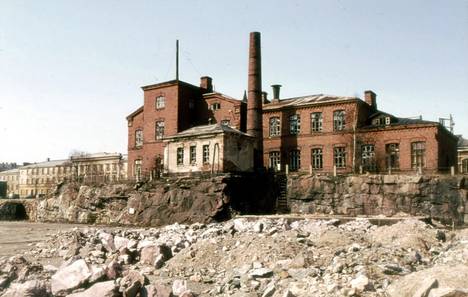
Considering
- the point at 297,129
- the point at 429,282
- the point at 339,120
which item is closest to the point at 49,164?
the point at 297,129

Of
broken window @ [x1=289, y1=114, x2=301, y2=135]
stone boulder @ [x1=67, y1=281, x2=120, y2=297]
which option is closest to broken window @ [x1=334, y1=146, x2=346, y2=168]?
broken window @ [x1=289, y1=114, x2=301, y2=135]

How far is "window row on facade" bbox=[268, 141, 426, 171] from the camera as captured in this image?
34000 millimetres

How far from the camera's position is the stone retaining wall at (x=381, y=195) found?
2895 centimetres

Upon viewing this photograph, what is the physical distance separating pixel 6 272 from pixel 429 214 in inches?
1068

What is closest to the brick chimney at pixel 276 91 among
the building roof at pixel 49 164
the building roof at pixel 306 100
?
the building roof at pixel 306 100

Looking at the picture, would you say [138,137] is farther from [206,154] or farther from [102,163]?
[102,163]

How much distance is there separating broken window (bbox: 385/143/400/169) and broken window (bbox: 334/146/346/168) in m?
3.74

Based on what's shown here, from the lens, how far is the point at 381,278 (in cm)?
954

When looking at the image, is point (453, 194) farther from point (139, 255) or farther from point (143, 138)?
point (143, 138)

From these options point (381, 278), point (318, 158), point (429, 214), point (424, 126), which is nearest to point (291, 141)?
point (318, 158)

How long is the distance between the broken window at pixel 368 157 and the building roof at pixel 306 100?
454 cm

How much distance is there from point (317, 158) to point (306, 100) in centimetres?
620

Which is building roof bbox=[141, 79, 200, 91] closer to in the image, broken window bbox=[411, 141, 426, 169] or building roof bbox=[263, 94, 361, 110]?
building roof bbox=[263, 94, 361, 110]

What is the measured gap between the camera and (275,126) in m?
41.8
